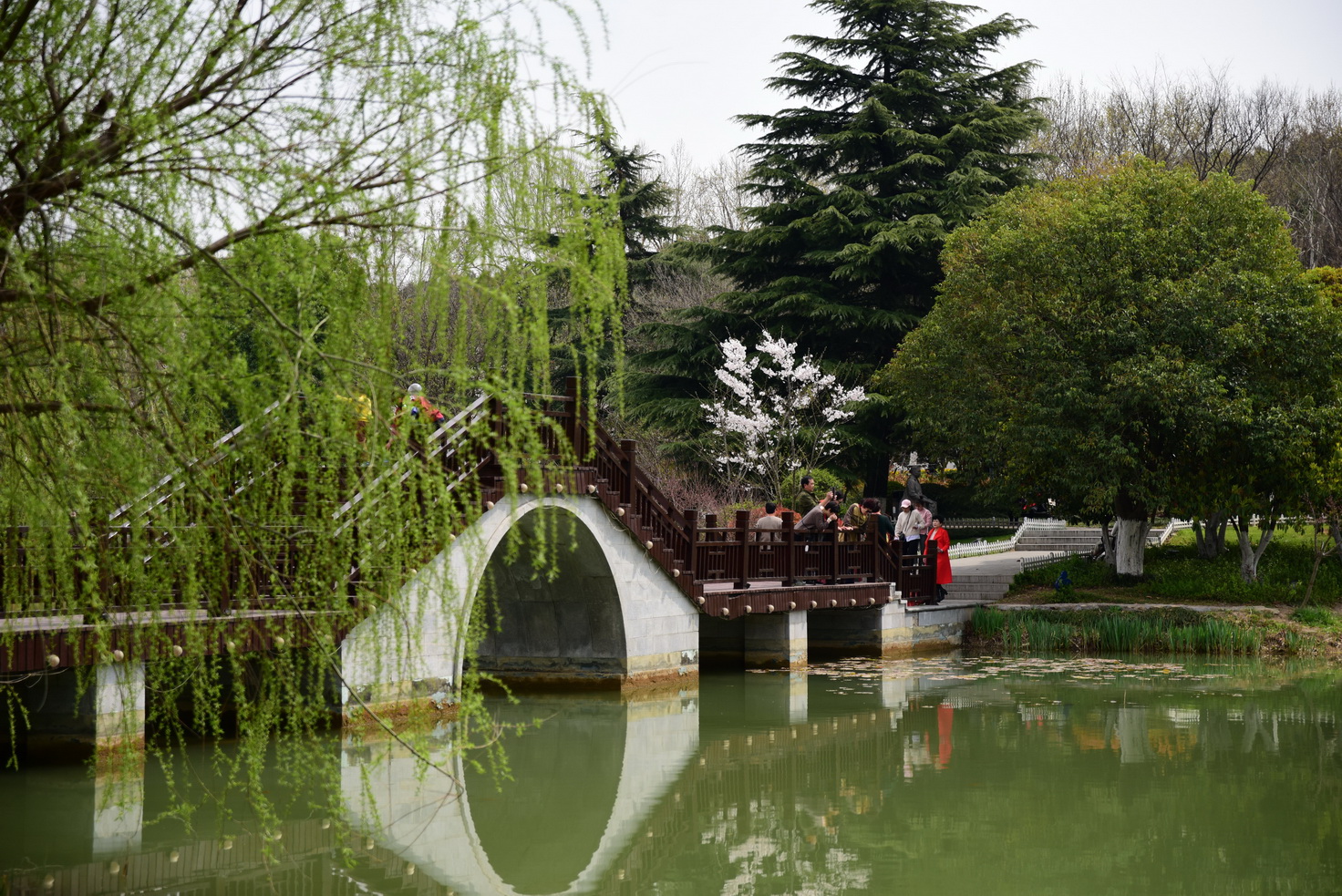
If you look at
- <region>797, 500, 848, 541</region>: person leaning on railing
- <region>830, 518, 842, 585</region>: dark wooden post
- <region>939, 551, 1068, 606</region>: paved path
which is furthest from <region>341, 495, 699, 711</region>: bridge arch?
<region>939, 551, 1068, 606</region>: paved path

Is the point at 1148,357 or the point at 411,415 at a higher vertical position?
the point at 1148,357

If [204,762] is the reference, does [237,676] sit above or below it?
above

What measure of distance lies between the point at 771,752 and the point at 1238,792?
3.68 metres

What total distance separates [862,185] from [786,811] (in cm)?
1978

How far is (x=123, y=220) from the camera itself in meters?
3.98

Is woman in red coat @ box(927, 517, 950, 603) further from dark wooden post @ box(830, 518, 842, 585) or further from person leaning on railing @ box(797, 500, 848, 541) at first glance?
dark wooden post @ box(830, 518, 842, 585)

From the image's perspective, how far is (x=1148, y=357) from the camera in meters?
19.3

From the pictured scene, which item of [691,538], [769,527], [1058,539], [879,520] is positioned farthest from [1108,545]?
[691,538]

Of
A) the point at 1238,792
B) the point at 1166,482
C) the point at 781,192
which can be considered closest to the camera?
the point at 1238,792

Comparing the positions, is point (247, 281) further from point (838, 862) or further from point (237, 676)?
point (838, 862)

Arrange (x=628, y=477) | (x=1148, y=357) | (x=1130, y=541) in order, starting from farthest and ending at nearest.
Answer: (x=1130, y=541) → (x=1148, y=357) → (x=628, y=477)

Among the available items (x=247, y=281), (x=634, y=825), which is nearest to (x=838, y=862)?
(x=634, y=825)

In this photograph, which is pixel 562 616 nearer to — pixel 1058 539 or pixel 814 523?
pixel 814 523

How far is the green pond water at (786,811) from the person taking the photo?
749 centimetres
